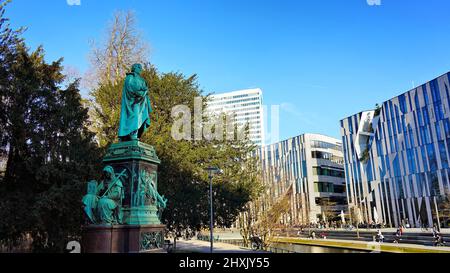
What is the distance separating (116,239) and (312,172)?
228 ft

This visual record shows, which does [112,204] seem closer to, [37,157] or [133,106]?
[133,106]

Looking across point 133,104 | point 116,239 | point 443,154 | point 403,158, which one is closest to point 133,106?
point 133,104

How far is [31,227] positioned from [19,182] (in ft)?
8.52

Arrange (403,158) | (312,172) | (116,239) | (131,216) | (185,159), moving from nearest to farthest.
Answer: (116,239) < (131,216) < (185,159) < (403,158) < (312,172)

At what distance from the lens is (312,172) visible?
73562 mm

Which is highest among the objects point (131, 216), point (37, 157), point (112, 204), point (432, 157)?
point (432, 157)

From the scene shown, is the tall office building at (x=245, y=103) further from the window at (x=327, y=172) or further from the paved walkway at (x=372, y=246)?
the paved walkway at (x=372, y=246)

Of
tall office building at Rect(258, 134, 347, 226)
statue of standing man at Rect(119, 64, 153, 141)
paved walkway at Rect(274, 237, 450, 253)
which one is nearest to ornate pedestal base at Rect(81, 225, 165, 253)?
statue of standing man at Rect(119, 64, 153, 141)

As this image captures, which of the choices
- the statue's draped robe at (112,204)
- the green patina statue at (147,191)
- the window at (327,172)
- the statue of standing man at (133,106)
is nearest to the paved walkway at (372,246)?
the green patina statue at (147,191)

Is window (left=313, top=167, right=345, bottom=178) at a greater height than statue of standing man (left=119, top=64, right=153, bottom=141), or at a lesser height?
greater

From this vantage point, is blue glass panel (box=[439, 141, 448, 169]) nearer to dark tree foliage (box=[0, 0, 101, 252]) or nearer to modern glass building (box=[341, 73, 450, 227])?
modern glass building (box=[341, 73, 450, 227])

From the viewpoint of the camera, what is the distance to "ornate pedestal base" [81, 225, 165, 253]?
7.84 m
